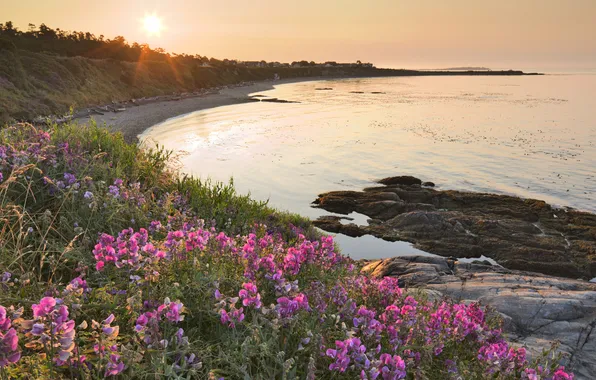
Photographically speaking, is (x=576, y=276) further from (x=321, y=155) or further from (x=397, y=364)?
(x=321, y=155)

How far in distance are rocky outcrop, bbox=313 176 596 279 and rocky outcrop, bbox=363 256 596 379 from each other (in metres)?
3.45

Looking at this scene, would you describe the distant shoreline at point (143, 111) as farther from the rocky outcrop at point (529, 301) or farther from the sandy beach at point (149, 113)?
the rocky outcrop at point (529, 301)

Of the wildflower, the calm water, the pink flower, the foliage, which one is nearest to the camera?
the pink flower

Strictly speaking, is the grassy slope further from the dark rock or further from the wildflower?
the wildflower

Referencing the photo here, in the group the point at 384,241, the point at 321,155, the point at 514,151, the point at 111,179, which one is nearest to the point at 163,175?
the point at 111,179

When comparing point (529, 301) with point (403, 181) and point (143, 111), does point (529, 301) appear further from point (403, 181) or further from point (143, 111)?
point (143, 111)

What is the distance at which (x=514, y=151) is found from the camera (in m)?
29.8

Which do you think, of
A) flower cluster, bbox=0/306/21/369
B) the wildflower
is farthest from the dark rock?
flower cluster, bbox=0/306/21/369

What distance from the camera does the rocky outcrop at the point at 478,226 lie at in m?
12.4

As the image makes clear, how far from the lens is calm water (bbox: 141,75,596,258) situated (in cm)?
1981

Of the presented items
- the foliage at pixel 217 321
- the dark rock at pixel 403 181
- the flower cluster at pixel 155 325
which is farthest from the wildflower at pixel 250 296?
the dark rock at pixel 403 181

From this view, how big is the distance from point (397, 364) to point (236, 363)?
43.6 inches

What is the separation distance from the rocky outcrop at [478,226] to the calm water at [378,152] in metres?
0.89

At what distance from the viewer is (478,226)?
47.0 ft
